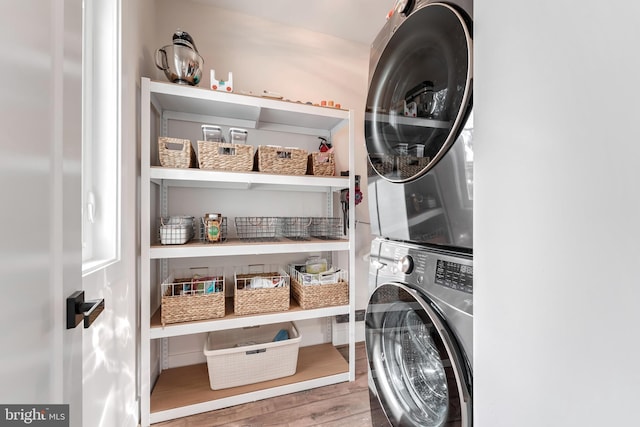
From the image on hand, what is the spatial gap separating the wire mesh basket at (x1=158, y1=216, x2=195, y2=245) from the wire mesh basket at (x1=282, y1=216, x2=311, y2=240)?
653 millimetres

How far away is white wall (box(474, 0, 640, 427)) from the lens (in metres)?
0.28

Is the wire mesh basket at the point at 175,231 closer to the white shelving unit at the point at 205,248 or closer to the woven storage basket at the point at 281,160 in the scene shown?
the white shelving unit at the point at 205,248

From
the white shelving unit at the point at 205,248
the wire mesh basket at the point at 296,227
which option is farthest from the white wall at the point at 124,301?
the wire mesh basket at the point at 296,227

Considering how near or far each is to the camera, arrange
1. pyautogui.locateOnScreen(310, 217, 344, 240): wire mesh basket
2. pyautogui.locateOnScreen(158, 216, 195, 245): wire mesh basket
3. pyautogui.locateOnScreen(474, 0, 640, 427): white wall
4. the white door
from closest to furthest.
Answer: pyautogui.locateOnScreen(474, 0, 640, 427): white wall, the white door, pyautogui.locateOnScreen(158, 216, 195, 245): wire mesh basket, pyautogui.locateOnScreen(310, 217, 344, 240): wire mesh basket

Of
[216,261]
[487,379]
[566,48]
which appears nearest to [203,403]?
[216,261]

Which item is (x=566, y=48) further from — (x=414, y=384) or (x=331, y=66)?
(x=331, y=66)

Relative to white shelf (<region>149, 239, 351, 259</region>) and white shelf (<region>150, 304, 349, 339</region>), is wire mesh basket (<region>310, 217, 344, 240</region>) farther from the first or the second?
white shelf (<region>150, 304, 349, 339</region>)

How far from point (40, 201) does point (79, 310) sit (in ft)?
0.84

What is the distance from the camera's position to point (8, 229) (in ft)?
1.34

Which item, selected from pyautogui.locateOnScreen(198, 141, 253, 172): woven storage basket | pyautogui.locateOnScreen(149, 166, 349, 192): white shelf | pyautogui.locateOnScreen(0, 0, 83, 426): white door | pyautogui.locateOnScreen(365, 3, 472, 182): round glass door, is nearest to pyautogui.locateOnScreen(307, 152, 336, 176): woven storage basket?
pyautogui.locateOnScreen(149, 166, 349, 192): white shelf

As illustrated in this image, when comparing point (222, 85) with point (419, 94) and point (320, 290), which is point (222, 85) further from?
point (320, 290)

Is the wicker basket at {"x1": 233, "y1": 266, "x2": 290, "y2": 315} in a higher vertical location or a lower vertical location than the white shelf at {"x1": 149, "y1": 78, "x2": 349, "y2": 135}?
lower

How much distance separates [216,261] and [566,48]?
197cm

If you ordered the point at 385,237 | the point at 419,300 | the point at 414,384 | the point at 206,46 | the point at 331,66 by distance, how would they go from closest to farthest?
the point at 419,300 → the point at 414,384 → the point at 385,237 → the point at 206,46 → the point at 331,66
